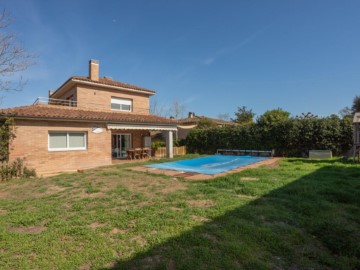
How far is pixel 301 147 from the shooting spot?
22859 millimetres

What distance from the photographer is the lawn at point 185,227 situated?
13.9 ft

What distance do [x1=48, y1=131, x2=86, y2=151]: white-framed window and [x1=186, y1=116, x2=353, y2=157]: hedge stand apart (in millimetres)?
15704

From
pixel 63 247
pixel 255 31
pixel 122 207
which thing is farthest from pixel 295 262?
pixel 255 31

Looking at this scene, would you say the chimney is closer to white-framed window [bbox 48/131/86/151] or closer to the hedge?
white-framed window [bbox 48/131/86/151]

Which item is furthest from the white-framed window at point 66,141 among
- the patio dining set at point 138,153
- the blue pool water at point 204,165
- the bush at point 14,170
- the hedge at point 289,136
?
the hedge at point 289,136

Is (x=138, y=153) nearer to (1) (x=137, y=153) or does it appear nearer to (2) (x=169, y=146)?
(1) (x=137, y=153)

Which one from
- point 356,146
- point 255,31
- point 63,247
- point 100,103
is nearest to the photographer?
point 63,247

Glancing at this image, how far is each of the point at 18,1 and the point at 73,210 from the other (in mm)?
13208

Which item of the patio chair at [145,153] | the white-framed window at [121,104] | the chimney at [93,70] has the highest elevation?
the chimney at [93,70]

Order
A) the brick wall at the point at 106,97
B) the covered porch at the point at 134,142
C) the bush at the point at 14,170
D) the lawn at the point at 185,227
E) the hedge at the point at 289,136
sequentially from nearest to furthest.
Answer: the lawn at the point at 185,227, the bush at the point at 14,170, the hedge at the point at 289,136, the brick wall at the point at 106,97, the covered porch at the point at 134,142

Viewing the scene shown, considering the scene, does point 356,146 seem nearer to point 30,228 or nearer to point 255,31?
point 255,31

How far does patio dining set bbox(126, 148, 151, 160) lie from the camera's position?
23.5 metres

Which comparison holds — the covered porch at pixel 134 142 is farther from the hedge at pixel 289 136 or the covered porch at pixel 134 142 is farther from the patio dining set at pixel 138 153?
the hedge at pixel 289 136

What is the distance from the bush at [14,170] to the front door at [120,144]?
1125 centimetres
